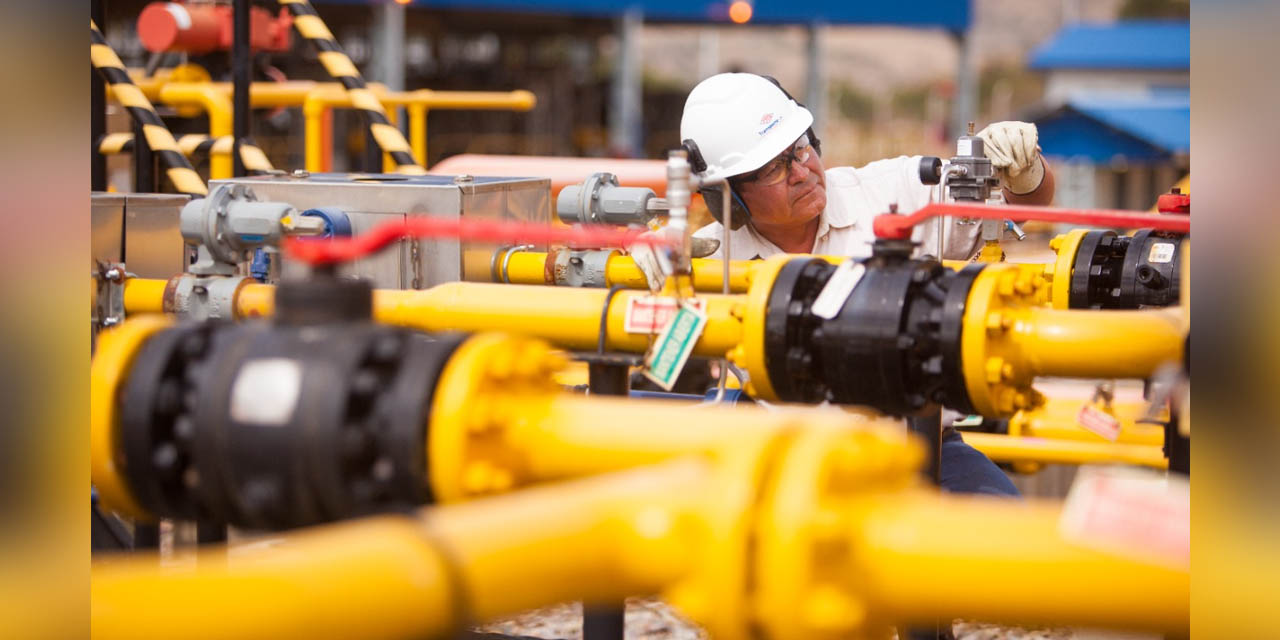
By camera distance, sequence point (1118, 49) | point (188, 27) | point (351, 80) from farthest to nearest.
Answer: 1. point (1118, 49)
2. point (188, 27)
3. point (351, 80)

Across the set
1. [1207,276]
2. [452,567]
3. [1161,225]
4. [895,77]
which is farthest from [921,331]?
[895,77]

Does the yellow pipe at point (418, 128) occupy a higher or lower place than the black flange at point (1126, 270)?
higher

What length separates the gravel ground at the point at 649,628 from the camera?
3.52 meters

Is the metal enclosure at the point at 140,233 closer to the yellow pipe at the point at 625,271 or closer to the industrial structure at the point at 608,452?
the industrial structure at the point at 608,452

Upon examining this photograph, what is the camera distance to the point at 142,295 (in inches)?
94.3

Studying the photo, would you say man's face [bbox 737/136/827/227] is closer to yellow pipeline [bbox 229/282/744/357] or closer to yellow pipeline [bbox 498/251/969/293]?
yellow pipeline [bbox 498/251/969/293]

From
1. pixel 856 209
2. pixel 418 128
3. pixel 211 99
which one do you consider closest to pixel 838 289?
pixel 856 209

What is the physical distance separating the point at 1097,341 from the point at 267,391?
2.98 ft

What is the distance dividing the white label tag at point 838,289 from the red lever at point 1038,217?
5 centimetres

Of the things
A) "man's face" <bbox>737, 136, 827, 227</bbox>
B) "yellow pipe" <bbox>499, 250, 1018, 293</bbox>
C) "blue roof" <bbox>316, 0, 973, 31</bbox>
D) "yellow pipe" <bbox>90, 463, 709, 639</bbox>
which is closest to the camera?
"yellow pipe" <bbox>90, 463, 709, 639</bbox>

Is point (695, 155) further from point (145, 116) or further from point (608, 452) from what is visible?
point (608, 452)

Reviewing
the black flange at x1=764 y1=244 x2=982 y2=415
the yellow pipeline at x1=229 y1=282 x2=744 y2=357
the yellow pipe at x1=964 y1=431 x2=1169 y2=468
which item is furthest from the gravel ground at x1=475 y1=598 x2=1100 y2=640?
the black flange at x1=764 y1=244 x2=982 y2=415

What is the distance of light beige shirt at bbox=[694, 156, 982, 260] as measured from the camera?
3115 millimetres

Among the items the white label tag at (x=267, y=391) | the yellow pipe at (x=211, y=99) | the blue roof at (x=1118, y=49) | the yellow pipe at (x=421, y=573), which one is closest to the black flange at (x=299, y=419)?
the white label tag at (x=267, y=391)
